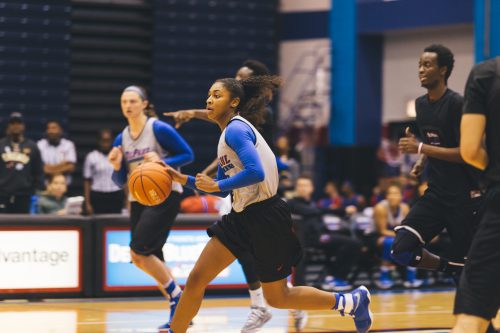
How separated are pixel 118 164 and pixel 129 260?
10.6ft

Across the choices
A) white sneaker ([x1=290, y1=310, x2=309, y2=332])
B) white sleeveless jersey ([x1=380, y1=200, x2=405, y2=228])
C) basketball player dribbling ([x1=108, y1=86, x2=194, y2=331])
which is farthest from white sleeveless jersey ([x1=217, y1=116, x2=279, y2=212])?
white sleeveless jersey ([x1=380, y1=200, x2=405, y2=228])

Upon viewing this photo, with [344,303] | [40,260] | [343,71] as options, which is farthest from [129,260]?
[343,71]

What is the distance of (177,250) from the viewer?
37.2 ft

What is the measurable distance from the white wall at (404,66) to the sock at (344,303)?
12.5m

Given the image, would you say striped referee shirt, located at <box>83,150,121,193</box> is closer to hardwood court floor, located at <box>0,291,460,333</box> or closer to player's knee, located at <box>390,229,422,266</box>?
hardwood court floor, located at <box>0,291,460,333</box>

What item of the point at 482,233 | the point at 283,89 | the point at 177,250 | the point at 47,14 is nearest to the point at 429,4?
the point at 283,89

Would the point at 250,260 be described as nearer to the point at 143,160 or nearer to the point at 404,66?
the point at 143,160

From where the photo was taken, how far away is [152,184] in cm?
682

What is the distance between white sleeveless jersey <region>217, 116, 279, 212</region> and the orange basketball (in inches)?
18.4

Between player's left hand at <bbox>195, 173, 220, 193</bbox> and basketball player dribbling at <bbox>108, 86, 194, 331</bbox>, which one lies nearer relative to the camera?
player's left hand at <bbox>195, 173, 220, 193</bbox>

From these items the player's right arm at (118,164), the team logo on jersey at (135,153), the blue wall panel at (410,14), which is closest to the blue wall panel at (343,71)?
the blue wall panel at (410,14)

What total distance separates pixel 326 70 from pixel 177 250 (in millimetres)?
8944

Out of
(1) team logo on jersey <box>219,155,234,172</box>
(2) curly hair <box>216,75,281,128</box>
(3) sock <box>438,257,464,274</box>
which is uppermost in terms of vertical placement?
(2) curly hair <box>216,75,281,128</box>

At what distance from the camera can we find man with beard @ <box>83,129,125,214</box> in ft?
45.3
